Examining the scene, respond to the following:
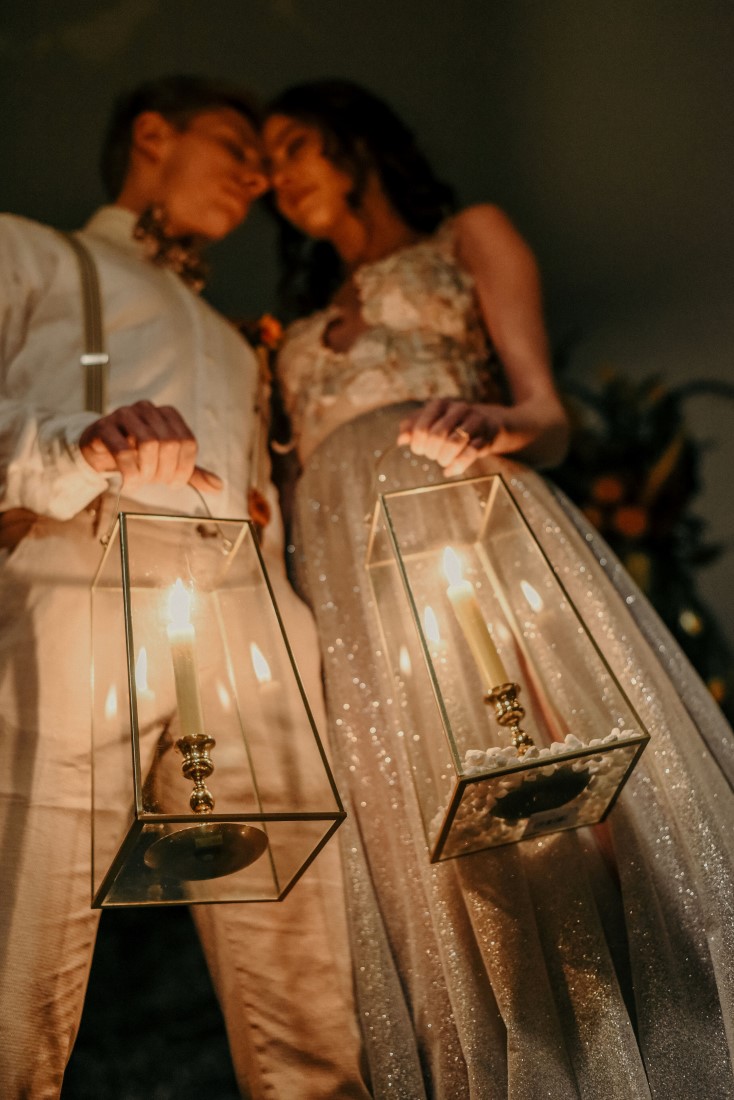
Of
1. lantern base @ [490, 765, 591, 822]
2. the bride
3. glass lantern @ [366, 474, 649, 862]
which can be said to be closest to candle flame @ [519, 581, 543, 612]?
glass lantern @ [366, 474, 649, 862]

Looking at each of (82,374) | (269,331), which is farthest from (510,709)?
(269,331)

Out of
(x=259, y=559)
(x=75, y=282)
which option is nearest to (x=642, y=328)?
(x=75, y=282)

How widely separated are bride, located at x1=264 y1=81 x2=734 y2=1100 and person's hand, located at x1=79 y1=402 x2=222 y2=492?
267mm

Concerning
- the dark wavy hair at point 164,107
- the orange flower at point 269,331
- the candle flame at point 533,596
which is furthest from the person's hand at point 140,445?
the dark wavy hair at point 164,107

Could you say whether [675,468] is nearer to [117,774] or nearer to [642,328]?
[642,328]

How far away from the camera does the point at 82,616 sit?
100cm

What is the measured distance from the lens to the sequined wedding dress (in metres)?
0.79

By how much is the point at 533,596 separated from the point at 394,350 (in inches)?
20.9

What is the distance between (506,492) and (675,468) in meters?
1.03

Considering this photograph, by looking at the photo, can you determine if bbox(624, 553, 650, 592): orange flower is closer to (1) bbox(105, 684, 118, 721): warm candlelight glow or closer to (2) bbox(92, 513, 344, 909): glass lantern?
(2) bbox(92, 513, 344, 909): glass lantern

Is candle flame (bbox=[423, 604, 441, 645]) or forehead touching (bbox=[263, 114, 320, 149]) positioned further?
forehead touching (bbox=[263, 114, 320, 149])

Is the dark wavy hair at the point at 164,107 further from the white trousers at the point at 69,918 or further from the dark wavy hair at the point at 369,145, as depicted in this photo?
the white trousers at the point at 69,918

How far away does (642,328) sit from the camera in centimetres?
213

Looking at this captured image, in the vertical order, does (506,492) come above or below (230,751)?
above
